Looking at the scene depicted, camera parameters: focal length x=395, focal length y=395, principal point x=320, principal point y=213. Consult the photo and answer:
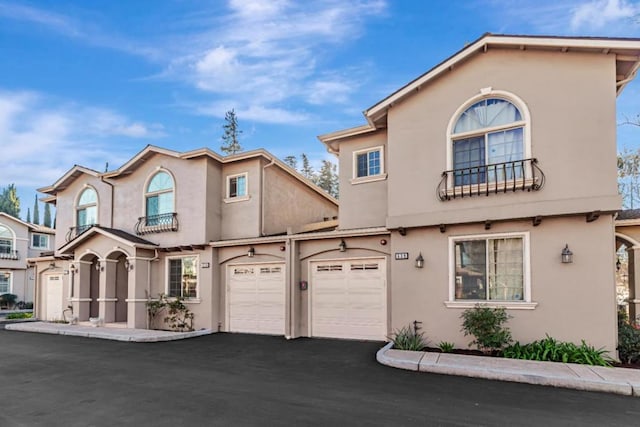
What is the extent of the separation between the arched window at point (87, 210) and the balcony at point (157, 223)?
118 inches

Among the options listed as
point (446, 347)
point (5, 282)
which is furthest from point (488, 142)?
point (5, 282)

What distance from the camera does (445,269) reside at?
9273mm

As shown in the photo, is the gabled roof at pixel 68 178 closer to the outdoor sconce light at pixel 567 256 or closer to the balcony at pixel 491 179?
the balcony at pixel 491 179

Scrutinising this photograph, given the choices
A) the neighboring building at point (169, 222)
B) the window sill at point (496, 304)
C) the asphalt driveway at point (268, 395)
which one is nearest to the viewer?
the asphalt driveway at point (268, 395)

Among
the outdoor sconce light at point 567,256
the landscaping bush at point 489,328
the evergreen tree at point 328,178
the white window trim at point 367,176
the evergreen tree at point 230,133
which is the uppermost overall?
the evergreen tree at point 230,133

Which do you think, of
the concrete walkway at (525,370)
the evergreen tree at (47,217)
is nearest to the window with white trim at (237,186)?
the concrete walkway at (525,370)

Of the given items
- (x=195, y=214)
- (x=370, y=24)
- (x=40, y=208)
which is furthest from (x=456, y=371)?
(x=40, y=208)

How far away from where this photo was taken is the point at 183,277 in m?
14.2

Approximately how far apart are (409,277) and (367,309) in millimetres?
1991

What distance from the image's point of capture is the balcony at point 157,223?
14008 mm

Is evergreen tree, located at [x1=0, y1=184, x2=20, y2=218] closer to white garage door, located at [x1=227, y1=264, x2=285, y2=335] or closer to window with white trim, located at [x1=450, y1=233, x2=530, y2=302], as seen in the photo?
white garage door, located at [x1=227, y1=264, x2=285, y2=335]

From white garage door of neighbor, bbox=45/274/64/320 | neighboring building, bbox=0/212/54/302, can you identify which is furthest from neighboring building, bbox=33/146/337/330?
neighboring building, bbox=0/212/54/302

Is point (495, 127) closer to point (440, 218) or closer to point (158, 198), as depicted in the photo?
point (440, 218)

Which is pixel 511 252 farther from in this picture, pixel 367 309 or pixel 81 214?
pixel 81 214
